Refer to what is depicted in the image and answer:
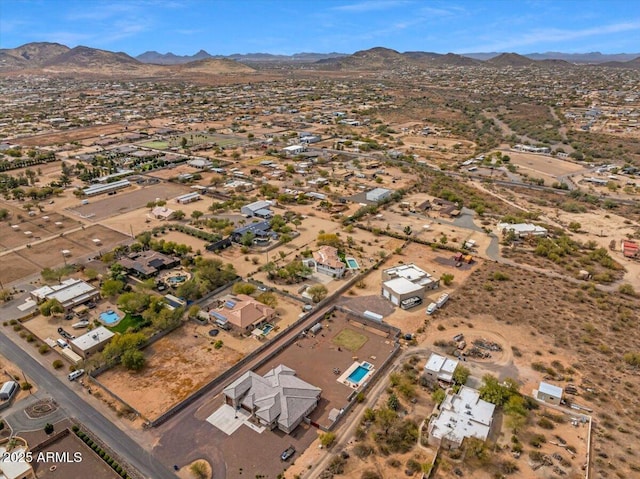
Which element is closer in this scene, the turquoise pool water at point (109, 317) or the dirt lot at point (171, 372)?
the dirt lot at point (171, 372)

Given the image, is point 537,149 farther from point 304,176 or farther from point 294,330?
point 294,330

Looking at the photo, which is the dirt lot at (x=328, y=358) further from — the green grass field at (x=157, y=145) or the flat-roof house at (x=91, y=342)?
the green grass field at (x=157, y=145)

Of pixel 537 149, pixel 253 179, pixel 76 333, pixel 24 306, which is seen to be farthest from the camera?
pixel 537 149

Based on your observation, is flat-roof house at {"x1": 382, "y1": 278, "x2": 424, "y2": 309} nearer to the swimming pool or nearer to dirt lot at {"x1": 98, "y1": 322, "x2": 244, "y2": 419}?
the swimming pool

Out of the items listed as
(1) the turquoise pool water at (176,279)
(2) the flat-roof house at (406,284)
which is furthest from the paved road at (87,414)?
(2) the flat-roof house at (406,284)

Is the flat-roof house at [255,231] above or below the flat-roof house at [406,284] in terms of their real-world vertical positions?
above

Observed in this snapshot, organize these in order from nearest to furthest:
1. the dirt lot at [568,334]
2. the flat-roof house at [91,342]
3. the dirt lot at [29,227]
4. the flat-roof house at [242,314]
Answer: the dirt lot at [568,334]
the flat-roof house at [91,342]
the flat-roof house at [242,314]
the dirt lot at [29,227]

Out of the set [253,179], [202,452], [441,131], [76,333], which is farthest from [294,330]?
[441,131]
